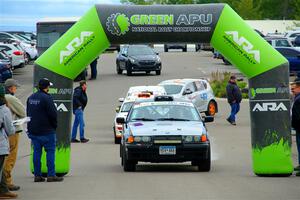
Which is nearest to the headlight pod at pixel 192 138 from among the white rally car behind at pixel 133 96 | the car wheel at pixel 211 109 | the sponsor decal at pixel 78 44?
the sponsor decal at pixel 78 44

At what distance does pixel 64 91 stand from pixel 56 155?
49.3 inches

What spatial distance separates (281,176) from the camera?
62.5 ft

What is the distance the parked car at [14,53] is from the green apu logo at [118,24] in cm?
3472

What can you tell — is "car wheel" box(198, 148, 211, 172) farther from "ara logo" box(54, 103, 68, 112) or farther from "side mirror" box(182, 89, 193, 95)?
"side mirror" box(182, 89, 193, 95)

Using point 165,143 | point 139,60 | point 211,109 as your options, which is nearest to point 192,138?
point 165,143

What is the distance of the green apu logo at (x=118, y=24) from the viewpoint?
61.8ft

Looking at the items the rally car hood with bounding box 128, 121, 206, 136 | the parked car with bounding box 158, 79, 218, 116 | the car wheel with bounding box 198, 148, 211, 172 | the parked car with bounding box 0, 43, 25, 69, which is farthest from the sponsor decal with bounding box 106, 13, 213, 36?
the parked car with bounding box 0, 43, 25, 69

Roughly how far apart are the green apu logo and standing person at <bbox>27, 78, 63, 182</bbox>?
1946 millimetres

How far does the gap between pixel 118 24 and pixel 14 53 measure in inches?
1396

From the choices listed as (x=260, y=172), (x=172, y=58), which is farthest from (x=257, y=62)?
(x=172, y=58)

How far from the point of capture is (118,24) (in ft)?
61.8

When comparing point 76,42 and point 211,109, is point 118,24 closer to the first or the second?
point 76,42

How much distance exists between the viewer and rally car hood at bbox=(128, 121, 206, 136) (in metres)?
19.5

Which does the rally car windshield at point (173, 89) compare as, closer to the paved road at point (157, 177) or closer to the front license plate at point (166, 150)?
the paved road at point (157, 177)
